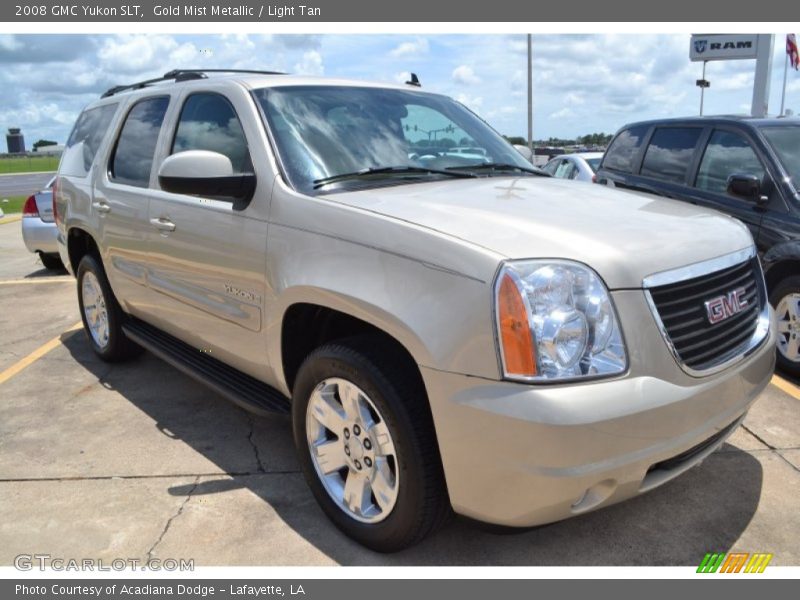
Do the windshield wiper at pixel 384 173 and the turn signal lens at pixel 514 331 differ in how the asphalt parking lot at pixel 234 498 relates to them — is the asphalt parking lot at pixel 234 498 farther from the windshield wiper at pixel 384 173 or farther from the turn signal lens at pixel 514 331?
the windshield wiper at pixel 384 173

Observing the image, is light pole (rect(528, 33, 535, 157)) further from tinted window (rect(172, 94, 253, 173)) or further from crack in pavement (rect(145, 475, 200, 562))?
crack in pavement (rect(145, 475, 200, 562))

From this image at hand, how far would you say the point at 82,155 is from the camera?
5270 millimetres

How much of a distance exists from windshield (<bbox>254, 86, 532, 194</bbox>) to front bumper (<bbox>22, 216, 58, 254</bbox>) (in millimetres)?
6761

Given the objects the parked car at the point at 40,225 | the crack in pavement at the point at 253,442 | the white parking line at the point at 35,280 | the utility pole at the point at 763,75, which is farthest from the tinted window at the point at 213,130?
the utility pole at the point at 763,75

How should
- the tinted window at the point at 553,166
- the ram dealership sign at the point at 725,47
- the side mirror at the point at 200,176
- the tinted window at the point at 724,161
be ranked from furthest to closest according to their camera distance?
1. the ram dealership sign at the point at 725,47
2. the tinted window at the point at 553,166
3. the tinted window at the point at 724,161
4. the side mirror at the point at 200,176

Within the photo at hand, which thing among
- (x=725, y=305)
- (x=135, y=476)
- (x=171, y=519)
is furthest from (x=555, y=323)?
(x=135, y=476)

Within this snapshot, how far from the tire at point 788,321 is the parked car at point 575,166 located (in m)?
4.82

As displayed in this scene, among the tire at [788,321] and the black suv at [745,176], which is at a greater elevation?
the black suv at [745,176]

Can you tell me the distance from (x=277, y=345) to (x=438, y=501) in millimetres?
1072

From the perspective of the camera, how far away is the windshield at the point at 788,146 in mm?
5035

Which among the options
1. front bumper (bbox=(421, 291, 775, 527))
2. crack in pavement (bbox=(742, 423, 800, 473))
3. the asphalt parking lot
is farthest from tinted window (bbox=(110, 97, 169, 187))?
crack in pavement (bbox=(742, 423, 800, 473))

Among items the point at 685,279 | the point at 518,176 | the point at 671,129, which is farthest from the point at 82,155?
the point at 671,129

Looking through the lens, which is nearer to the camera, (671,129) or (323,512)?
(323,512)

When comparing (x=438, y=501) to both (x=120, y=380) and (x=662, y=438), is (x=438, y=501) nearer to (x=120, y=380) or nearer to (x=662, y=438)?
(x=662, y=438)
